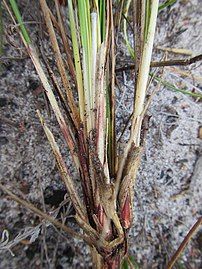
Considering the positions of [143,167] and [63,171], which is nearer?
[63,171]

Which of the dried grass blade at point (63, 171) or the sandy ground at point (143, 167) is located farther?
the sandy ground at point (143, 167)

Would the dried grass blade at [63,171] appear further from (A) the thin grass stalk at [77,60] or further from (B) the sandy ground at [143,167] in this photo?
(B) the sandy ground at [143,167]

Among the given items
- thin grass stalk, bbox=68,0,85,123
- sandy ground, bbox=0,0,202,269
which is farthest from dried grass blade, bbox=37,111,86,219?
sandy ground, bbox=0,0,202,269

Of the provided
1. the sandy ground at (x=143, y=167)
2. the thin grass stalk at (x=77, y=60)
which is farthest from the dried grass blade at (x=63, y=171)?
the sandy ground at (x=143, y=167)

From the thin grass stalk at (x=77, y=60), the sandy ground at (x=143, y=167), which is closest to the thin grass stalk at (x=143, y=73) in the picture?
the thin grass stalk at (x=77, y=60)

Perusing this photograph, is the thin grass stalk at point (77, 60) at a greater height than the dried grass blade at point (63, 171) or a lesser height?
greater

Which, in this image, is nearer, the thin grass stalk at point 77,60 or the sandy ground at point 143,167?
the thin grass stalk at point 77,60

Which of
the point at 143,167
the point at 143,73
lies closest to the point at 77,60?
the point at 143,73

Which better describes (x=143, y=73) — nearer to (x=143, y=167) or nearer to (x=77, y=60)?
(x=77, y=60)

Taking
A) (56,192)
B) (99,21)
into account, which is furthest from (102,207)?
(99,21)

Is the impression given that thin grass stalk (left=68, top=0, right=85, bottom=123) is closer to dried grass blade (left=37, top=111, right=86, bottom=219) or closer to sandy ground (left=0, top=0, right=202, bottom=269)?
dried grass blade (left=37, top=111, right=86, bottom=219)
